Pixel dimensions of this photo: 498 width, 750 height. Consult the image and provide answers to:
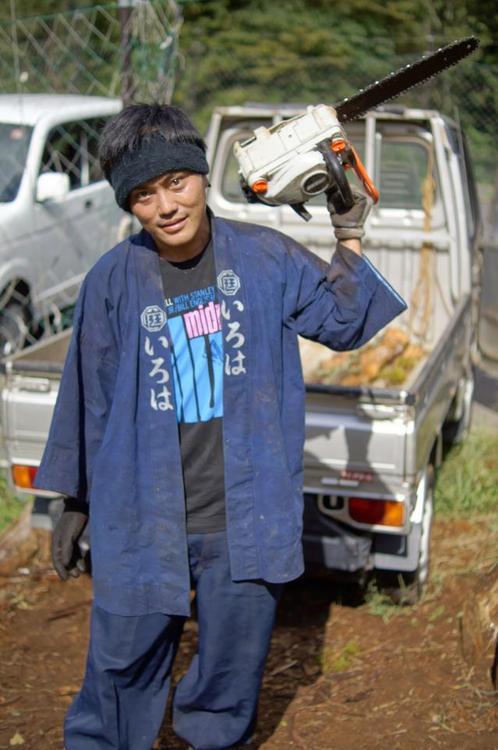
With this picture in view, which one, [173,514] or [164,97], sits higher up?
[164,97]

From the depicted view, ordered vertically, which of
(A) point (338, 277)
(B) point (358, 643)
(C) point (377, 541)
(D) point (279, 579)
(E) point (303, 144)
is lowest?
(B) point (358, 643)

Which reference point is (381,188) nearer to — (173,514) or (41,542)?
(41,542)

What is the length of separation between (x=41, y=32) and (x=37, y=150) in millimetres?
7784

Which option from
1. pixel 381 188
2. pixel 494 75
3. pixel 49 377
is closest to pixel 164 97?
pixel 381 188

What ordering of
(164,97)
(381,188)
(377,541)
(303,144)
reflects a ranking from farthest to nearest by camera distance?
(164,97)
(381,188)
(377,541)
(303,144)

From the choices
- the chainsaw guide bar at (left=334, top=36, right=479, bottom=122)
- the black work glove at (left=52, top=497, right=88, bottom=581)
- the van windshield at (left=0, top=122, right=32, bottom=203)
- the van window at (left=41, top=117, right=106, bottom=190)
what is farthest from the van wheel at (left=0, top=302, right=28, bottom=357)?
the chainsaw guide bar at (left=334, top=36, right=479, bottom=122)

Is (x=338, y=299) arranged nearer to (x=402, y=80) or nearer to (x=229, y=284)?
(x=229, y=284)

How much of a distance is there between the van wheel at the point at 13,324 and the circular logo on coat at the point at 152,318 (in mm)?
4059

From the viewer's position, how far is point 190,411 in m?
2.69

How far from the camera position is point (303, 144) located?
254cm

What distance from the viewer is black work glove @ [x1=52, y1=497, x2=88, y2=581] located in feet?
9.34

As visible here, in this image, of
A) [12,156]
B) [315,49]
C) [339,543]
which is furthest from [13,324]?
[315,49]

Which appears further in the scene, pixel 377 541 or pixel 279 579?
pixel 377 541

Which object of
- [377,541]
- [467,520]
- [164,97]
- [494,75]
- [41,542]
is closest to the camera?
[377,541]
